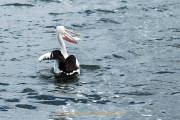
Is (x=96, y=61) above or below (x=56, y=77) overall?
above

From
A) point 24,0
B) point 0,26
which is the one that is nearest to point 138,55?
point 0,26

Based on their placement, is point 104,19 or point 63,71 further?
point 104,19

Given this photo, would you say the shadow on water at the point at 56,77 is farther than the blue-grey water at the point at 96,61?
Yes

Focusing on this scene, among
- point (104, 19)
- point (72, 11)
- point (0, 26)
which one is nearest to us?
point (0, 26)

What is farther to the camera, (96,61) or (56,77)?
(96,61)

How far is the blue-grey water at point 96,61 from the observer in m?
7.56

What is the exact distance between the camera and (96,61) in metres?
10.9

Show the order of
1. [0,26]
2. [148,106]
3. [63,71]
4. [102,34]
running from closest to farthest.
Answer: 1. [148,106]
2. [63,71]
3. [102,34]
4. [0,26]

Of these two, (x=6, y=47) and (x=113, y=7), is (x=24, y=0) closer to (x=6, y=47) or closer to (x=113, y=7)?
(x=113, y=7)

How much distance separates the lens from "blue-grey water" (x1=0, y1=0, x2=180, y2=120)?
7.56m

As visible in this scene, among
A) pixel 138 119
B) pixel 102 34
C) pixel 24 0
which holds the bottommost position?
pixel 138 119

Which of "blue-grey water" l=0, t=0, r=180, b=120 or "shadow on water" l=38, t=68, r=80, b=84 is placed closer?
"blue-grey water" l=0, t=0, r=180, b=120

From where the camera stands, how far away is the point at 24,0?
19.3 meters

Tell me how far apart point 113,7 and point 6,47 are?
22.9ft
